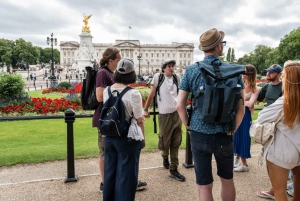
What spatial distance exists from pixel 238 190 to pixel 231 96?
207 centimetres

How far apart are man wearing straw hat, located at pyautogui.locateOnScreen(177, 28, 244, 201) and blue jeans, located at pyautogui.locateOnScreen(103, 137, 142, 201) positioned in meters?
0.72

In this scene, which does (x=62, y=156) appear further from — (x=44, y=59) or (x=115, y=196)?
(x=44, y=59)

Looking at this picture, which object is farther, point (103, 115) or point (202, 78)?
point (103, 115)

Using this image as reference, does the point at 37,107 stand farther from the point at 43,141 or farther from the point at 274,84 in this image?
the point at 274,84

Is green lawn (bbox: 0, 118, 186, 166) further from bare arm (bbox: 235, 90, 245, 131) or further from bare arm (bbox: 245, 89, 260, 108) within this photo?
bare arm (bbox: 235, 90, 245, 131)

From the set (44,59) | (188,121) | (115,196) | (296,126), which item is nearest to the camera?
(296,126)

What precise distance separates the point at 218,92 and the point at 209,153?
2.08ft

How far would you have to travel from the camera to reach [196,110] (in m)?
2.53

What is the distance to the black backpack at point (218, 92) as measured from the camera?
2254mm

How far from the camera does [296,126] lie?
2461mm

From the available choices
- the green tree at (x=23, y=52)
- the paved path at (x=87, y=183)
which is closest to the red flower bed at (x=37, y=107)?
the paved path at (x=87, y=183)

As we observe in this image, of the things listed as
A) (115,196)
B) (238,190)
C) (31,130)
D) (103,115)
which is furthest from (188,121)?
(31,130)

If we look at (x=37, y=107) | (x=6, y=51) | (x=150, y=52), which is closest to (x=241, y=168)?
(x=37, y=107)

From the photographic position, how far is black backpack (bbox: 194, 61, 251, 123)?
2254 mm
